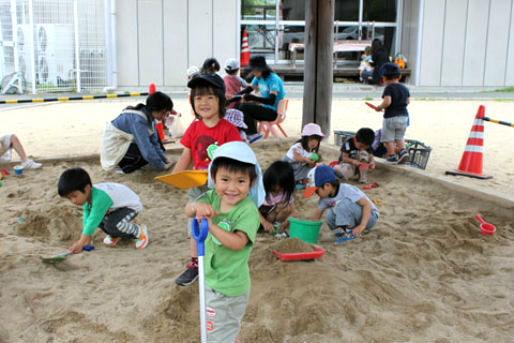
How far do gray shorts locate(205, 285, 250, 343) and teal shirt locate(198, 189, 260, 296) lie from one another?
0.04m

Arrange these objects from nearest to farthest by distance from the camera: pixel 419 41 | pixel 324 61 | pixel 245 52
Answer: pixel 324 61 → pixel 245 52 → pixel 419 41

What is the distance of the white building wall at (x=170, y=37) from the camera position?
14961mm

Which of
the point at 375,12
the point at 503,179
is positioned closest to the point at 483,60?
the point at 375,12

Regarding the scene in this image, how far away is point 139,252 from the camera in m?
4.07

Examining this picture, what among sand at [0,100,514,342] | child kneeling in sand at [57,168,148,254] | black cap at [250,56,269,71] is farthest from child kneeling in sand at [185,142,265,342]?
black cap at [250,56,269,71]

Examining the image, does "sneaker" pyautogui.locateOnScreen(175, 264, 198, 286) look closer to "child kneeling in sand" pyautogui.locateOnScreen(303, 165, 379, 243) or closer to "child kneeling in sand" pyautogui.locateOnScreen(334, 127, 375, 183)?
"child kneeling in sand" pyautogui.locateOnScreen(303, 165, 379, 243)

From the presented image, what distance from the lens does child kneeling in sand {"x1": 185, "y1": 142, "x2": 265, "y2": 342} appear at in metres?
2.29

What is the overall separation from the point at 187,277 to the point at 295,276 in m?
0.68

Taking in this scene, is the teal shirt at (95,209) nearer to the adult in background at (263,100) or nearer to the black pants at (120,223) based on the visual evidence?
the black pants at (120,223)

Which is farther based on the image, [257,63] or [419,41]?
[419,41]

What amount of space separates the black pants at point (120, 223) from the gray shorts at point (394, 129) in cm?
385

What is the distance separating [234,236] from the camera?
7.30ft

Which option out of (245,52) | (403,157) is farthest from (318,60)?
(245,52)

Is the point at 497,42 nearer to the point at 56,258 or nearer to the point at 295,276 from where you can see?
the point at 295,276
